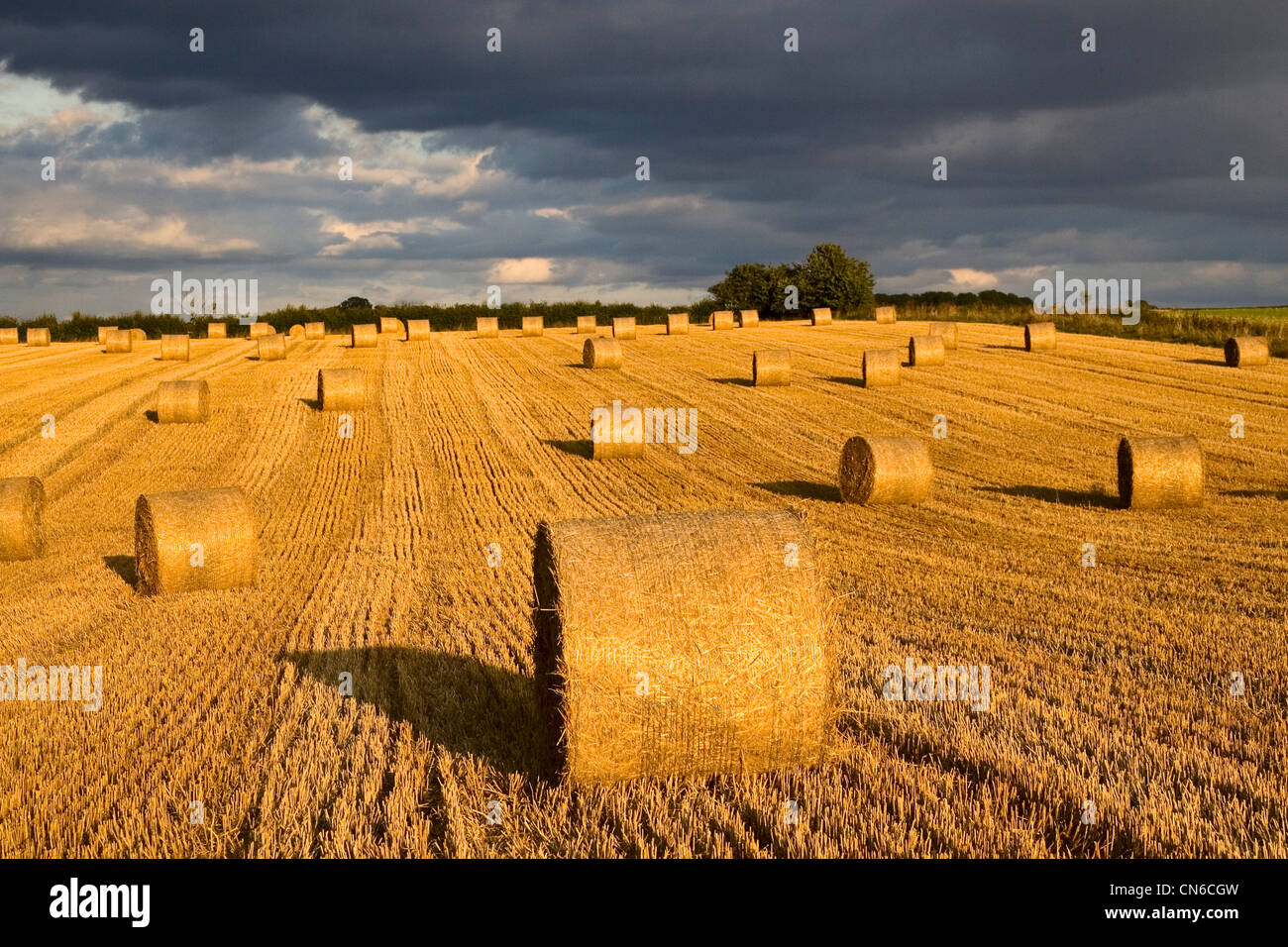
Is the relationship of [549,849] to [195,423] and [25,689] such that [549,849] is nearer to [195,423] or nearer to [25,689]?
[25,689]

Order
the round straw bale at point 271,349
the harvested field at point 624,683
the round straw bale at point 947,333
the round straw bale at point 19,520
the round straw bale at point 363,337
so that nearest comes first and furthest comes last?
1. the harvested field at point 624,683
2. the round straw bale at point 19,520
3. the round straw bale at point 947,333
4. the round straw bale at point 271,349
5. the round straw bale at point 363,337

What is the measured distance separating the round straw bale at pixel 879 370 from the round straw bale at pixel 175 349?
25.2 metres

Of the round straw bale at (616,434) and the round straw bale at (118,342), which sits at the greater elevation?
the round straw bale at (118,342)

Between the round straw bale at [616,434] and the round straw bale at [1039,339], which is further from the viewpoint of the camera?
the round straw bale at [1039,339]

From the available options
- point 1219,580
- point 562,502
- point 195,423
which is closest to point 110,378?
point 195,423

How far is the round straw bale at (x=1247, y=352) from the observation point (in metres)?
30.5

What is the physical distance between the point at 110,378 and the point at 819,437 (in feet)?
76.0

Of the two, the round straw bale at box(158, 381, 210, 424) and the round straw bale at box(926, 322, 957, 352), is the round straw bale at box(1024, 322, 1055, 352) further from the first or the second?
the round straw bale at box(158, 381, 210, 424)

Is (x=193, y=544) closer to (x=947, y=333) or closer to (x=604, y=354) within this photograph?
(x=604, y=354)

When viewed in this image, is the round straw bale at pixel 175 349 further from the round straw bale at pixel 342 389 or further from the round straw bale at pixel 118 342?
the round straw bale at pixel 342 389

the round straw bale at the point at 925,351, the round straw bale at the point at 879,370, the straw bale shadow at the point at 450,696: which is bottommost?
the straw bale shadow at the point at 450,696

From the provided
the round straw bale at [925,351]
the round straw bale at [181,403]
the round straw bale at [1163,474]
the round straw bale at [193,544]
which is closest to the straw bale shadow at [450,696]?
the round straw bale at [193,544]

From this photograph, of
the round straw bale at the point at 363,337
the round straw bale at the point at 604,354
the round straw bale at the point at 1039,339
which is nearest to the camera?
the round straw bale at the point at 604,354

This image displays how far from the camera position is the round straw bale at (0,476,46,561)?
1415cm
